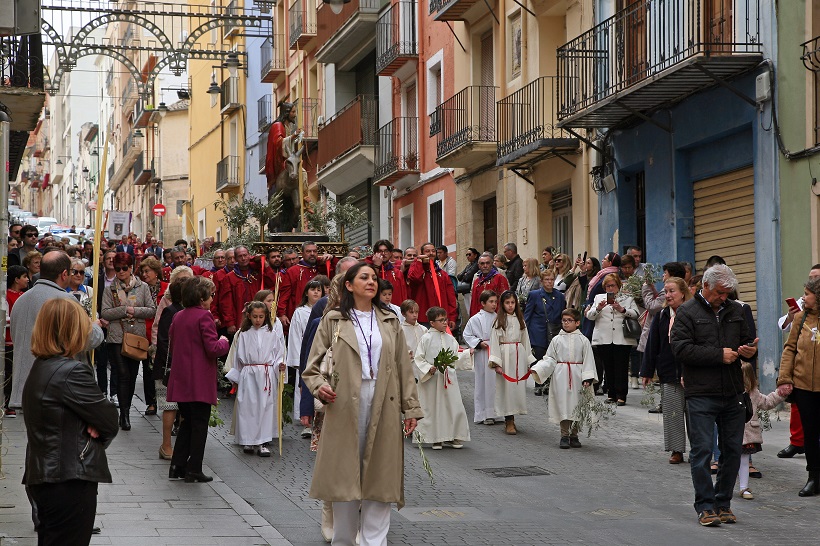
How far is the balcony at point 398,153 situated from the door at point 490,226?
3.34 meters

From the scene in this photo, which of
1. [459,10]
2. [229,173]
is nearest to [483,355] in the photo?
[459,10]

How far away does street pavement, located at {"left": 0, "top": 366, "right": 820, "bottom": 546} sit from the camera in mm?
9023

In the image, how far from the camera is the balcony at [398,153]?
3002 centimetres

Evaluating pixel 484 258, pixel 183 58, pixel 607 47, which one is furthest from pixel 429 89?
pixel 484 258

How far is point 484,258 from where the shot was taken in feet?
62.1

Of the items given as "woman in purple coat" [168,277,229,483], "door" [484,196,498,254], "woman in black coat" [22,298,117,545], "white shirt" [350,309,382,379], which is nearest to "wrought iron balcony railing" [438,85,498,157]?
"door" [484,196,498,254]

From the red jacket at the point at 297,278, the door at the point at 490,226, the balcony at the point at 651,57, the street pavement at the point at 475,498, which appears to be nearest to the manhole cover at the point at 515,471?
the street pavement at the point at 475,498

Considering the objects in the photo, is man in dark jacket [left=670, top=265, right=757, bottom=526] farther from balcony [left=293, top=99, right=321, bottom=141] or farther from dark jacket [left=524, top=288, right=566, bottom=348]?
balcony [left=293, top=99, right=321, bottom=141]

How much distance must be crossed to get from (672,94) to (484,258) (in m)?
3.42

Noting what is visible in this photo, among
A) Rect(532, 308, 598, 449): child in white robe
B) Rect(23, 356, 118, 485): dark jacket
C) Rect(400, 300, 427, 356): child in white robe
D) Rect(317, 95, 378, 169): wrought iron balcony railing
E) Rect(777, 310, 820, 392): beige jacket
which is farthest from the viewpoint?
Rect(317, 95, 378, 169): wrought iron balcony railing

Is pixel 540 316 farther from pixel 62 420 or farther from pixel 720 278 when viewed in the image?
pixel 62 420

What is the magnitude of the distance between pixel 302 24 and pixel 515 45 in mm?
13622

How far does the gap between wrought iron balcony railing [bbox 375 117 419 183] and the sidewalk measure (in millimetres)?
17828

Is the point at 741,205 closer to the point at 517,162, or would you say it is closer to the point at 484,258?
the point at 484,258
